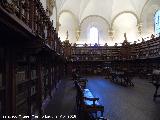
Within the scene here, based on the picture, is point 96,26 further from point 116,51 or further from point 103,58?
point 103,58

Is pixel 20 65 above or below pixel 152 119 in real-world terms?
above

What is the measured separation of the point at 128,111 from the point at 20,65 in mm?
2893

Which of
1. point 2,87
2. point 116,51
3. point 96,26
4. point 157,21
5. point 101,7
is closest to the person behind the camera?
point 2,87

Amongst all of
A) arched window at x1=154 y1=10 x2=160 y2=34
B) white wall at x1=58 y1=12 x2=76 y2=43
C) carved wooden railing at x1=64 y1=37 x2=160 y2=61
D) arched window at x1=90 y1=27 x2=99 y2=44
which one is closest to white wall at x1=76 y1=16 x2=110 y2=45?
arched window at x1=90 y1=27 x2=99 y2=44

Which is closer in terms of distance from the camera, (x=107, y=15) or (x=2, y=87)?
(x=2, y=87)

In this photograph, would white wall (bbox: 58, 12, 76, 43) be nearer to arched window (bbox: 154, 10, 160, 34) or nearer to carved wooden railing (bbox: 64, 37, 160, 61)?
carved wooden railing (bbox: 64, 37, 160, 61)

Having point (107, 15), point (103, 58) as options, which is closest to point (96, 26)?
point (107, 15)

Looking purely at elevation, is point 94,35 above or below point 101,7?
below

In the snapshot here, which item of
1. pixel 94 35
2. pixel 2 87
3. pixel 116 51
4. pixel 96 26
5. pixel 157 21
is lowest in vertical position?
A: pixel 2 87

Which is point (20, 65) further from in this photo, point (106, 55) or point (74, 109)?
point (106, 55)

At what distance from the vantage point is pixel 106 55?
70.6 ft

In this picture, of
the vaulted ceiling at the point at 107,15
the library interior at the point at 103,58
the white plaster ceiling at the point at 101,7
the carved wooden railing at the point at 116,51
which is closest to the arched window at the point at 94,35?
the library interior at the point at 103,58

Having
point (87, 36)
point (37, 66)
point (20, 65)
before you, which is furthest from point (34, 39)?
point (87, 36)

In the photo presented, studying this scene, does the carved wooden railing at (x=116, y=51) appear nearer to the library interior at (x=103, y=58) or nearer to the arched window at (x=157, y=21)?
the library interior at (x=103, y=58)
